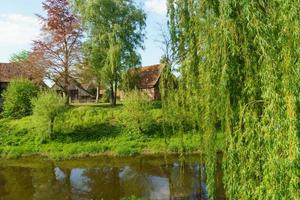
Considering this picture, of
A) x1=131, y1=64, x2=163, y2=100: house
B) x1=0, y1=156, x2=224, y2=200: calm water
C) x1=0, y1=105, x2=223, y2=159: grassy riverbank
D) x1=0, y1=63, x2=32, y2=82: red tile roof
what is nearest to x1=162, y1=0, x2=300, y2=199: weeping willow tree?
x1=0, y1=156, x2=224, y2=200: calm water

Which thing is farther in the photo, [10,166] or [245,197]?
[10,166]

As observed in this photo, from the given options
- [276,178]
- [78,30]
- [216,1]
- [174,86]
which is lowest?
[276,178]

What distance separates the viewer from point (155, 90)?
147 ft

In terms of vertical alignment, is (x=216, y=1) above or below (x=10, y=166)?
above

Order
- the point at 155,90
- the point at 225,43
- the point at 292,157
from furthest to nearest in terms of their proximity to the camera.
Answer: the point at 155,90
the point at 225,43
the point at 292,157

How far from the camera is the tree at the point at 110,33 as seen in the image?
121 ft

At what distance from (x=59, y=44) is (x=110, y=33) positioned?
5.28 metres

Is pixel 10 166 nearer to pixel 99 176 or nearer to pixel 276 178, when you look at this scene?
pixel 99 176

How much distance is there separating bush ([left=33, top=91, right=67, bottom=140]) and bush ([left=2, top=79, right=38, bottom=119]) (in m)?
5.02

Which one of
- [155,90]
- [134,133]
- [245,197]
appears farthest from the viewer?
[155,90]

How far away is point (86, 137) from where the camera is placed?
99.5 feet

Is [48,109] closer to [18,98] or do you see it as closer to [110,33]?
[18,98]

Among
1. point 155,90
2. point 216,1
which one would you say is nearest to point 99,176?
point 216,1

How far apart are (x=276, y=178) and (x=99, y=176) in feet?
52.8
